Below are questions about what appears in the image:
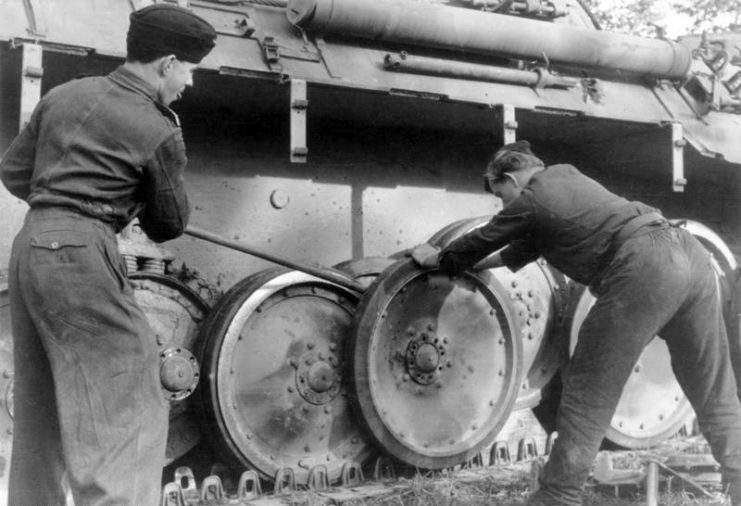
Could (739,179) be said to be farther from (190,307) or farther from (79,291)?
(79,291)

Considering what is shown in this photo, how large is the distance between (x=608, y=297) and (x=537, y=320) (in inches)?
56.8

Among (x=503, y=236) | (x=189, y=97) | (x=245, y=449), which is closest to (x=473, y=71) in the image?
(x=503, y=236)

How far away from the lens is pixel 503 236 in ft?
14.8

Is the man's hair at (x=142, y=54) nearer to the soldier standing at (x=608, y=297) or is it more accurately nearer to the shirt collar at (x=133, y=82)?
the shirt collar at (x=133, y=82)

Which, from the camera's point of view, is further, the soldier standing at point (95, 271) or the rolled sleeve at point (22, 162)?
the rolled sleeve at point (22, 162)

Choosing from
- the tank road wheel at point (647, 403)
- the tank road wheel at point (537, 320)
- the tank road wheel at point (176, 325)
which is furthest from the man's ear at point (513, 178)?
the tank road wheel at point (176, 325)

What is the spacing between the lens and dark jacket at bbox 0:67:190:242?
2.70m

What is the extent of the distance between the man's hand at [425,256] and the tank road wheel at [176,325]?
1.13 m

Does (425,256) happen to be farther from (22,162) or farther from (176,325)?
(22,162)

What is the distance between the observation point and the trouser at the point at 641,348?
414 cm

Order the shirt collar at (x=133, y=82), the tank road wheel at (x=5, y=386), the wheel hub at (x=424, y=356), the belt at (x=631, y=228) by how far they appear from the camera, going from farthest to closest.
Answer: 1. the wheel hub at (x=424, y=356)
2. the belt at (x=631, y=228)
3. the tank road wheel at (x=5, y=386)
4. the shirt collar at (x=133, y=82)

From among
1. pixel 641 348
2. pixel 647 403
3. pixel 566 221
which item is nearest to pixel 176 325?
pixel 566 221

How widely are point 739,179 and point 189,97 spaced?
404cm

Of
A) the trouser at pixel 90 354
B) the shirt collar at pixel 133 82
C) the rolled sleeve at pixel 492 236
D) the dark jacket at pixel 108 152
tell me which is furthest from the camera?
the rolled sleeve at pixel 492 236
